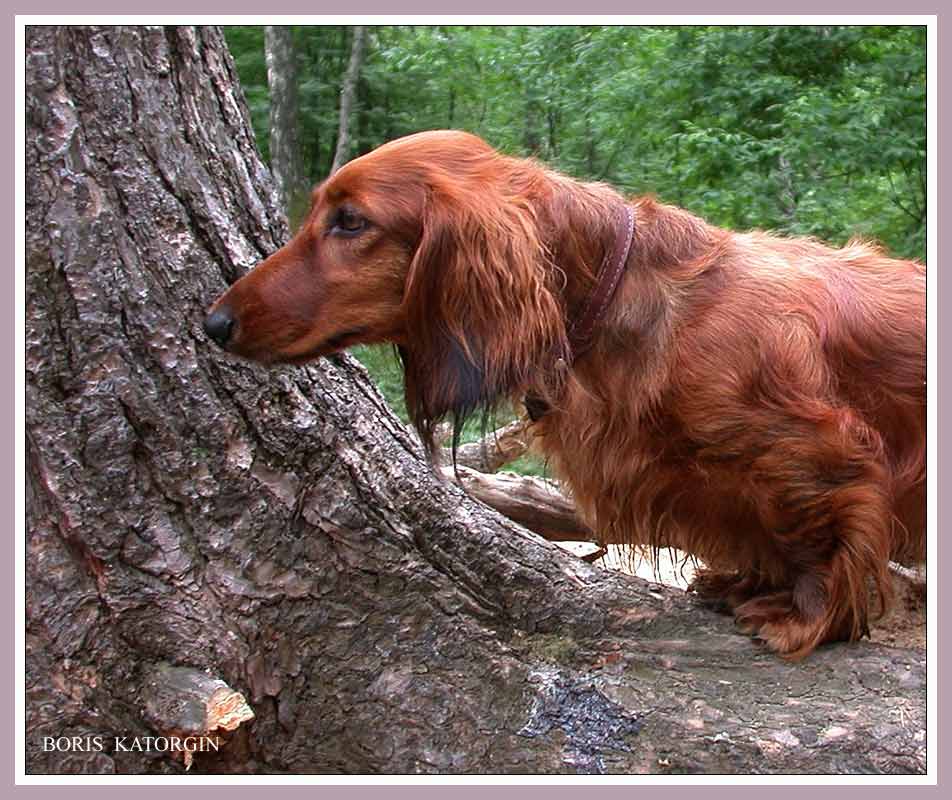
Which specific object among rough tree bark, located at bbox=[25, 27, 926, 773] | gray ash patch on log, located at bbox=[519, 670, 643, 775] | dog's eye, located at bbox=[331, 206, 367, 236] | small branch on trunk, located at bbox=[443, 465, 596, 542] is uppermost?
dog's eye, located at bbox=[331, 206, 367, 236]

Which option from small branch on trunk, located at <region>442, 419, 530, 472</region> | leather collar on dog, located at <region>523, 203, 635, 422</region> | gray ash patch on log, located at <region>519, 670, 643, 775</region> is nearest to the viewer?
gray ash patch on log, located at <region>519, 670, 643, 775</region>

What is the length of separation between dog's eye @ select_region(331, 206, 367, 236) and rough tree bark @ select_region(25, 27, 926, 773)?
0.34 metres

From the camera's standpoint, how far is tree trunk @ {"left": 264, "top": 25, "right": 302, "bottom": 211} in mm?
5109

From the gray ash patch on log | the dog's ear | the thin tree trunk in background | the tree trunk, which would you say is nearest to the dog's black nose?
the dog's ear

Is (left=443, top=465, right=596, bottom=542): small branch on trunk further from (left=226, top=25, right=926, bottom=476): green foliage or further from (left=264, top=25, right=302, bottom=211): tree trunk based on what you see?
(left=264, top=25, right=302, bottom=211): tree trunk

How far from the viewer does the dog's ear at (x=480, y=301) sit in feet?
9.94

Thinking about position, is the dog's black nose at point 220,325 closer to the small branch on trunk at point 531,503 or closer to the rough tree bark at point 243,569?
the rough tree bark at point 243,569

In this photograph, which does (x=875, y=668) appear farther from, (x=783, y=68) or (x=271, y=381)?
(x=783, y=68)

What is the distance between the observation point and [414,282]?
3.06m

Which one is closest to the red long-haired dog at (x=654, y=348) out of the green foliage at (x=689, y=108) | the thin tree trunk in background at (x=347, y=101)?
the green foliage at (x=689, y=108)

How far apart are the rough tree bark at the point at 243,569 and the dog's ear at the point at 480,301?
18.4 inches

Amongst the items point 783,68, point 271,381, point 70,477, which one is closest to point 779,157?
point 783,68

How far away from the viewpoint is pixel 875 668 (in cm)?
331

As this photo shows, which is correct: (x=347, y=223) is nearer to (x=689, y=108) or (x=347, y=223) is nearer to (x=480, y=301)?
(x=480, y=301)
